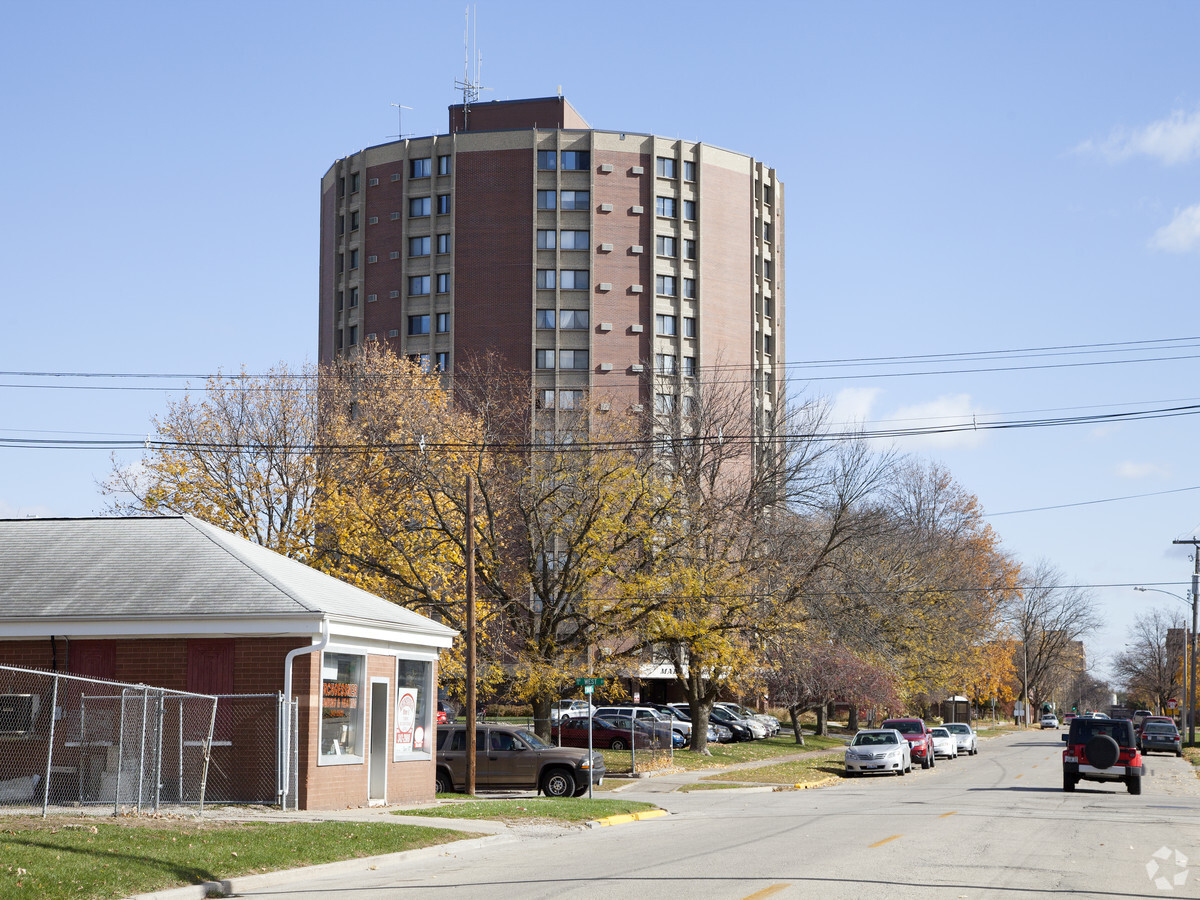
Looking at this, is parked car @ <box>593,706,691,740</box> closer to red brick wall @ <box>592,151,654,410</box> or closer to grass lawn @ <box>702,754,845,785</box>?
grass lawn @ <box>702,754,845,785</box>

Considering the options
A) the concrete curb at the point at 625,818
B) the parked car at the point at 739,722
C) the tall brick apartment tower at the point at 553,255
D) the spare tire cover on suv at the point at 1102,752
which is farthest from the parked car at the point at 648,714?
the tall brick apartment tower at the point at 553,255

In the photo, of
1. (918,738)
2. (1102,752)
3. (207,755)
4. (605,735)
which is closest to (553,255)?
(605,735)

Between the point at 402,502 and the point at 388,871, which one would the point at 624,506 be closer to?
the point at 402,502

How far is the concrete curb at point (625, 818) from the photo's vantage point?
21188mm

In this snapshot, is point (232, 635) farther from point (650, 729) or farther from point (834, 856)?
point (650, 729)

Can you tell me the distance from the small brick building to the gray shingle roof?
35 millimetres

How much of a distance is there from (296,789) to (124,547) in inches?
256

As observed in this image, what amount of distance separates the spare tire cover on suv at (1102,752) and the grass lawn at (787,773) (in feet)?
27.5

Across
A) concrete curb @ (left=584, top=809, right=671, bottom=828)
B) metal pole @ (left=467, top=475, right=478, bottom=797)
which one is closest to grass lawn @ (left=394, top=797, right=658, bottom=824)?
concrete curb @ (left=584, top=809, right=671, bottom=828)

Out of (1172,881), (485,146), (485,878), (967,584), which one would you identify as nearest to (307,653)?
(485,878)

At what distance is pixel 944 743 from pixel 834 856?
129ft

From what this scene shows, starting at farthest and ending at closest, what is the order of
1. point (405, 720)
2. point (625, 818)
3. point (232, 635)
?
point (405, 720)
point (625, 818)
point (232, 635)

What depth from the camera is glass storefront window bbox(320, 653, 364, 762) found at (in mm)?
21312

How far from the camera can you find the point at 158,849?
14.0 m
